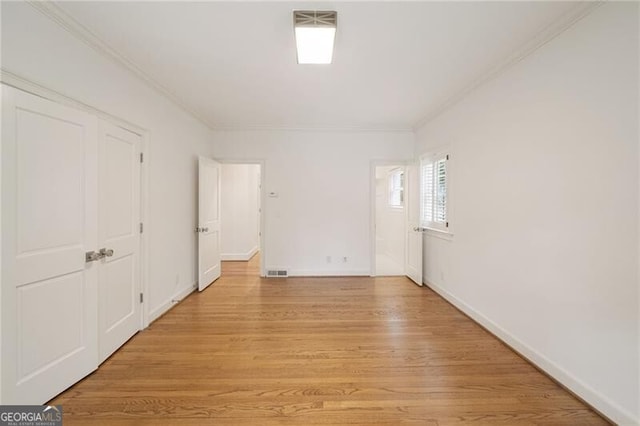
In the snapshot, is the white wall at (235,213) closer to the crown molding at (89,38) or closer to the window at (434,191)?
the crown molding at (89,38)

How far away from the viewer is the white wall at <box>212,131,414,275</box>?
4617mm

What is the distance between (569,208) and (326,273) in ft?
11.6

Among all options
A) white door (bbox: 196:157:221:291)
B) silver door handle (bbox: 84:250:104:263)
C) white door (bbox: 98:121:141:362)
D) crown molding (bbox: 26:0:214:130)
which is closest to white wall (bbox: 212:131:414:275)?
white door (bbox: 196:157:221:291)

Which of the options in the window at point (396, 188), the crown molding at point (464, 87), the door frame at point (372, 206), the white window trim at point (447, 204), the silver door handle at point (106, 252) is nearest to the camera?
the crown molding at point (464, 87)

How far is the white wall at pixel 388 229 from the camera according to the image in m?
5.41

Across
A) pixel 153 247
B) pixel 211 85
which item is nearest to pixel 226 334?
pixel 153 247

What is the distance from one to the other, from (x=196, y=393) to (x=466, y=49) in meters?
3.59

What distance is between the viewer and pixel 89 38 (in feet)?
6.58

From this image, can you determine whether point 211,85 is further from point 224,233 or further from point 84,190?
point 224,233

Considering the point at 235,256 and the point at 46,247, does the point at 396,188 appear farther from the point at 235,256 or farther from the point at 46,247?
the point at 46,247

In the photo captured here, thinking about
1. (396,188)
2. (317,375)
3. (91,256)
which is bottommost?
(317,375)

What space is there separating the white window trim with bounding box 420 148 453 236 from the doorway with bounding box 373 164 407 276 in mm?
978

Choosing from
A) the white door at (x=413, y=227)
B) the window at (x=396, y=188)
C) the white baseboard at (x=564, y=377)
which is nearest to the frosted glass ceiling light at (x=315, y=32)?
the white door at (x=413, y=227)

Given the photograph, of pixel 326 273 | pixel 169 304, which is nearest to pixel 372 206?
pixel 326 273
